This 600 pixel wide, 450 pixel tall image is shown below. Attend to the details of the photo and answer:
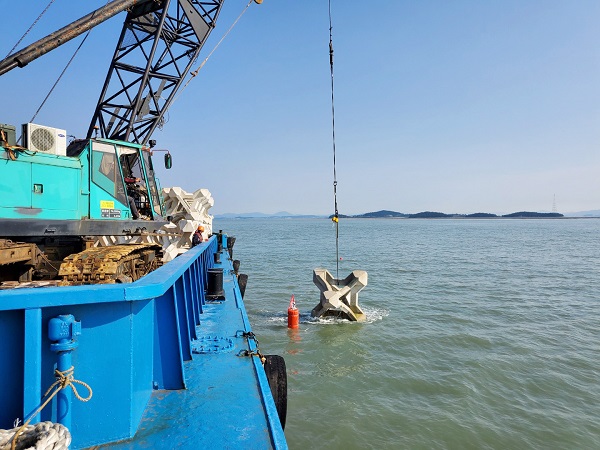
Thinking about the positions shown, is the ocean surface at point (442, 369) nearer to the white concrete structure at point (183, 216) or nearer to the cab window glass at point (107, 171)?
the white concrete structure at point (183, 216)

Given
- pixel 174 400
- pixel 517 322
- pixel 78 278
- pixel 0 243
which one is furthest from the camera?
pixel 517 322

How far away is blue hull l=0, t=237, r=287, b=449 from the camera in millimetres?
2463

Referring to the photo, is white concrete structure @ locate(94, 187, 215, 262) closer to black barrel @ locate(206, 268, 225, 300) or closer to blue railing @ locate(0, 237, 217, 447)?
black barrel @ locate(206, 268, 225, 300)

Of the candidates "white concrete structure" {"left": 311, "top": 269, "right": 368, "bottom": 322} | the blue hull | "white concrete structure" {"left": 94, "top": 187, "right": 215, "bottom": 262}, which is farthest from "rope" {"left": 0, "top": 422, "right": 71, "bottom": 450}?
"white concrete structure" {"left": 94, "top": 187, "right": 215, "bottom": 262}

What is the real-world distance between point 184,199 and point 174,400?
20.7 m

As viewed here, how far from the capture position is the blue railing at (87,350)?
2.45 m

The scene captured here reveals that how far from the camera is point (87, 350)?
269 cm

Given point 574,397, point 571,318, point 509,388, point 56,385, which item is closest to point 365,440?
point 509,388

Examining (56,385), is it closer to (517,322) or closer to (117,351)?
(117,351)

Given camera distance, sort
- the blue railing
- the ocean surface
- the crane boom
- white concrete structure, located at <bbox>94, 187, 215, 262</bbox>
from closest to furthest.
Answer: the blue railing → the ocean surface → the crane boom → white concrete structure, located at <bbox>94, 187, 215, 262</bbox>

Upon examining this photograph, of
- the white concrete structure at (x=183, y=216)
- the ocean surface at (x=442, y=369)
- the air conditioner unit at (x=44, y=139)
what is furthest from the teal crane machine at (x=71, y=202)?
the white concrete structure at (x=183, y=216)

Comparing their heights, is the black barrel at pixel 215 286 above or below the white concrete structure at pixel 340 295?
above

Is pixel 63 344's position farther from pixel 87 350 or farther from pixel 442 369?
pixel 442 369

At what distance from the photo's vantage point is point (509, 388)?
8.16 meters
